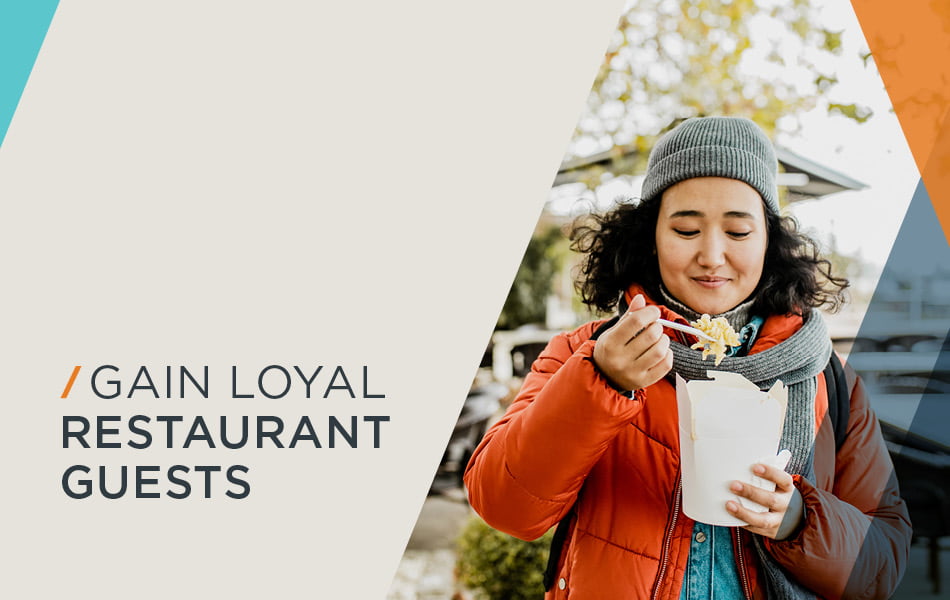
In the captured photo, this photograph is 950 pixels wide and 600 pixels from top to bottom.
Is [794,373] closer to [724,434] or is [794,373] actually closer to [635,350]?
[724,434]

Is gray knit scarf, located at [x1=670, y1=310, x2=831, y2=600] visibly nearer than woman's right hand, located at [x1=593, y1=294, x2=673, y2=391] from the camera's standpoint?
No

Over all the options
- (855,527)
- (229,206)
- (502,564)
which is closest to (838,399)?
(855,527)

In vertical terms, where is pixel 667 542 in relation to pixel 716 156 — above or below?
below

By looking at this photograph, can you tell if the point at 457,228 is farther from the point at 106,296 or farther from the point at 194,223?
the point at 106,296

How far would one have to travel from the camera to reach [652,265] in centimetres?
165

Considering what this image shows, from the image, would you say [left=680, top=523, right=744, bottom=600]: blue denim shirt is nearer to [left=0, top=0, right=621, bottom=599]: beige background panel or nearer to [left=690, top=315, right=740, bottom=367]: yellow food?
Answer: [left=690, top=315, right=740, bottom=367]: yellow food

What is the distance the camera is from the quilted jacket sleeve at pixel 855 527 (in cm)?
130

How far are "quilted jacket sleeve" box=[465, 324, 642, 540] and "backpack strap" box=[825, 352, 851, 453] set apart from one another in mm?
339

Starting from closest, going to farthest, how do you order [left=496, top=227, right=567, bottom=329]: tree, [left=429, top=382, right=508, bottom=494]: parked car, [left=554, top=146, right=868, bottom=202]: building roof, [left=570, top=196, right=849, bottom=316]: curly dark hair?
[left=570, top=196, right=849, bottom=316]: curly dark hair < [left=554, top=146, right=868, bottom=202]: building roof < [left=429, top=382, right=508, bottom=494]: parked car < [left=496, top=227, right=567, bottom=329]: tree

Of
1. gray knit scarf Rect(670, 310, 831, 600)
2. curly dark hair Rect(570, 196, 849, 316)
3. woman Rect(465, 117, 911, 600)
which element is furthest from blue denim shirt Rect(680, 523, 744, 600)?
curly dark hair Rect(570, 196, 849, 316)

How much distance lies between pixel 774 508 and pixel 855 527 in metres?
0.14

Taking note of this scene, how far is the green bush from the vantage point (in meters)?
3.92

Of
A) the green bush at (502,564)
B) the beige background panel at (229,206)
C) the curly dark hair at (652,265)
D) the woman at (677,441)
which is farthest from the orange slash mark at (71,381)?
the woman at (677,441)

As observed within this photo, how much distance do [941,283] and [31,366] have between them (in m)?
3.97
